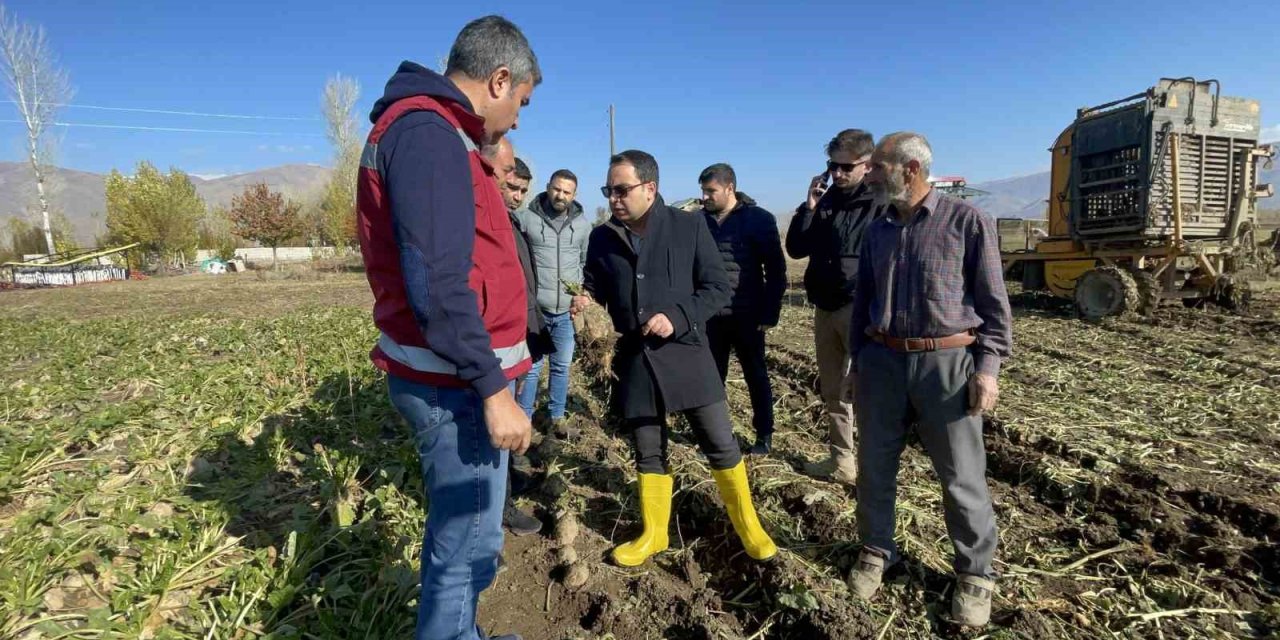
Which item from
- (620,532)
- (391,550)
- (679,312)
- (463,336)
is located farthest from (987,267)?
(391,550)

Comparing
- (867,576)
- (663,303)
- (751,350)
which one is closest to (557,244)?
(751,350)

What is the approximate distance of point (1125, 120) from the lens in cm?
920

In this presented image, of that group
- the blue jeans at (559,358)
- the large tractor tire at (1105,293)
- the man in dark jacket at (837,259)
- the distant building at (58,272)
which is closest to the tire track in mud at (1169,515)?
the man in dark jacket at (837,259)

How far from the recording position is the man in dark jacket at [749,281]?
4.21 metres

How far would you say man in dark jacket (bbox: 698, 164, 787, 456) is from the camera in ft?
13.8

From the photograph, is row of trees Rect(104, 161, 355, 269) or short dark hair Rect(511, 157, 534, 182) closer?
short dark hair Rect(511, 157, 534, 182)

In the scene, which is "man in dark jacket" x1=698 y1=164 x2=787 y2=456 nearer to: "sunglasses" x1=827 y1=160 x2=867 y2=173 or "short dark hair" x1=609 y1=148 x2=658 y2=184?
"sunglasses" x1=827 y1=160 x2=867 y2=173

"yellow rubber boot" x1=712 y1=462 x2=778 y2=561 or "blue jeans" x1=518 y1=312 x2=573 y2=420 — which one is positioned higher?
"blue jeans" x1=518 y1=312 x2=573 y2=420

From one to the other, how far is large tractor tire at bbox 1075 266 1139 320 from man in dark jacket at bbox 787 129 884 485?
7.59 meters

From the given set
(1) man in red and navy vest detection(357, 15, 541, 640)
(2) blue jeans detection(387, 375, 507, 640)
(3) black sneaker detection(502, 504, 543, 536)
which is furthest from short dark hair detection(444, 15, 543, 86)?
(3) black sneaker detection(502, 504, 543, 536)

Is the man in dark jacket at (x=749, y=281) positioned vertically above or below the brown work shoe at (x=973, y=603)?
above

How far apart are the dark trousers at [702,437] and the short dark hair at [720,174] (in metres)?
1.93

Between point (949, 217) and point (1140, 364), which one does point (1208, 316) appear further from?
point (949, 217)

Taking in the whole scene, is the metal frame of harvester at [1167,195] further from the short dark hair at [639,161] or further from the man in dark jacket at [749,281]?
the short dark hair at [639,161]
